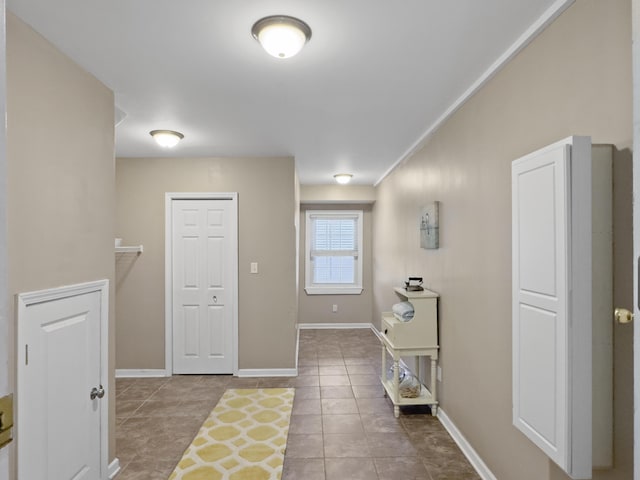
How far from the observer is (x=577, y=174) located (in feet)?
4.21

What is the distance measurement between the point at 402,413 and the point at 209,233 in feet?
9.10

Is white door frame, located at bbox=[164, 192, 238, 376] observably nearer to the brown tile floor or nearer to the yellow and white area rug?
the brown tile floor

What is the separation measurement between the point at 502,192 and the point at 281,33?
1.45 meters

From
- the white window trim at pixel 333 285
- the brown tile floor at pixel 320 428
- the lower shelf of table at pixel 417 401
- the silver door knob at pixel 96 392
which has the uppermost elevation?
the white window trim at pixel 333 285

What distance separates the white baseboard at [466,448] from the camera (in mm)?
2355

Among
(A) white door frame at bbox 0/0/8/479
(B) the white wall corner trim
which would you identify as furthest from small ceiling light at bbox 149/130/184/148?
(A) white door frame at bbox 0/0/8/479

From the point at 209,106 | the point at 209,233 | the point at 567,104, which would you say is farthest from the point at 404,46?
the point at 209,233

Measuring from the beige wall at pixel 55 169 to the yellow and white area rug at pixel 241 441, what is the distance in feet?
1.89

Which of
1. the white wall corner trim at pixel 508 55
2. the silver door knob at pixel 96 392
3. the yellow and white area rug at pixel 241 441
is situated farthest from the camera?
the yellow and white area rug at pixel 241 441

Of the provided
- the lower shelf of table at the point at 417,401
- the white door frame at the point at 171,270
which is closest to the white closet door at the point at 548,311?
the lower shelf of table at the point at 417,401

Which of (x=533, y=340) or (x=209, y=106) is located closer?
(x=533, y=340)

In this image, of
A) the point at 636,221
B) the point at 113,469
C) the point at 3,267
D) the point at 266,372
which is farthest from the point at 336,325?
the point at 3,267

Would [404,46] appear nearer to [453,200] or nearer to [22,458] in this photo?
[453,200]

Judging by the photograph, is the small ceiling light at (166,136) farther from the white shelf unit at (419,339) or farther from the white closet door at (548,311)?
the white closet door at (548,311)
